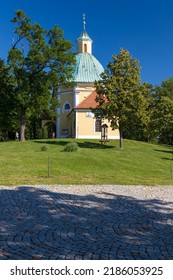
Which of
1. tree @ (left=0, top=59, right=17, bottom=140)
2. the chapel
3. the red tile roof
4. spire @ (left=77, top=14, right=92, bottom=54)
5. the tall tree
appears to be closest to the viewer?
tree @ (left=0, top=59, right=17, bottom=140)

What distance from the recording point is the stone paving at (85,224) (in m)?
5.42

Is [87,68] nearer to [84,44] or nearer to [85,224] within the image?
[84,44]

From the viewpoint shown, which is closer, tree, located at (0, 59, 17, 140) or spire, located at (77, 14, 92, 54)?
tree, located at (0, 59, 17, 140)

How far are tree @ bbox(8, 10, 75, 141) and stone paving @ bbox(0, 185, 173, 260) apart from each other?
84.9 ft

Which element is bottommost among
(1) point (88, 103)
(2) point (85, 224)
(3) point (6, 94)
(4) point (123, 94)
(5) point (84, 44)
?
(2) point (85, 224)

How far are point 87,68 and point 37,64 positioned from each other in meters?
13.4

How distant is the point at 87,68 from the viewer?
48406mm

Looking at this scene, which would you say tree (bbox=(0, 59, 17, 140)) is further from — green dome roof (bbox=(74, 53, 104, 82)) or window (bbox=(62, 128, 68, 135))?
green dome roof (bbox=(74, 53, 104, 82))

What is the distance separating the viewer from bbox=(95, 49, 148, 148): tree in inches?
1156

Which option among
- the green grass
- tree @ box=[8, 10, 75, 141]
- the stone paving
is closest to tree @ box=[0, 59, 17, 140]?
tree @ box=[8, 10, 75, 141]

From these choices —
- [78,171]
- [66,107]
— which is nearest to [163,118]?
[66,107]

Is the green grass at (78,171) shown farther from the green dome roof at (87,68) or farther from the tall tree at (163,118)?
the green dome roof at (87,68)

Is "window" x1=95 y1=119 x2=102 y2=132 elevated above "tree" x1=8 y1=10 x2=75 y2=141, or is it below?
below

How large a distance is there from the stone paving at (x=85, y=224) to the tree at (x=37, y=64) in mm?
25891
